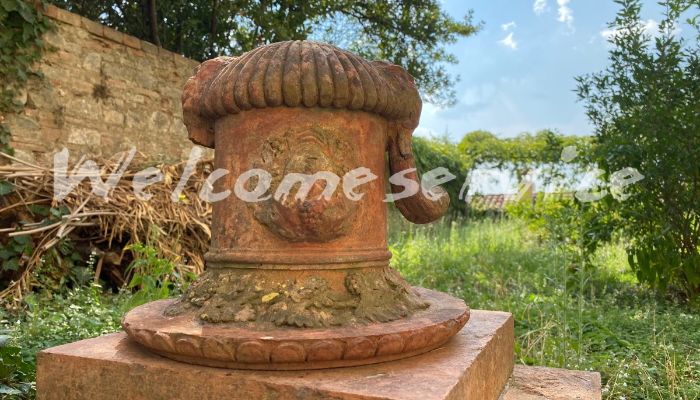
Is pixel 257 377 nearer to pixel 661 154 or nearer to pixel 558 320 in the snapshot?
pixel 558 320

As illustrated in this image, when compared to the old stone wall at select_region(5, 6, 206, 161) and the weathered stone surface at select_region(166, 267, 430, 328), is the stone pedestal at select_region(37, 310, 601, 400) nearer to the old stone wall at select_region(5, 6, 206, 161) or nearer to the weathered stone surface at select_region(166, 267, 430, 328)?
the weathered stone surface at select_region(166, 267, 430, 328)

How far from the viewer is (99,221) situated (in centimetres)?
466

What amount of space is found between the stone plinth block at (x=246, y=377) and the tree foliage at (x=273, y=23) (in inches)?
223

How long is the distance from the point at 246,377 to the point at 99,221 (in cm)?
358

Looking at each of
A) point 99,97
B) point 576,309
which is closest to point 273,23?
point 99,97

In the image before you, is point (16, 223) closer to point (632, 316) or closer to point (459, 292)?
point (459, 292)

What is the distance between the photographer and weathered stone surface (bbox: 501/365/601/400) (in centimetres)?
229

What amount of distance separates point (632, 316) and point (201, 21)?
592 cm

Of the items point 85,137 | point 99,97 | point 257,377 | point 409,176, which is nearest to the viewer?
point 257,377

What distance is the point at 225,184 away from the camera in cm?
207

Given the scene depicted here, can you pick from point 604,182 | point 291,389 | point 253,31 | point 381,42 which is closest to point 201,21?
point 253,31

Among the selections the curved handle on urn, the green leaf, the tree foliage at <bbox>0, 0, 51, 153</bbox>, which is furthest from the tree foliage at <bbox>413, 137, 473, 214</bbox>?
the curved handle on urn

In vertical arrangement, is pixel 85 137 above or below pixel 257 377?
above

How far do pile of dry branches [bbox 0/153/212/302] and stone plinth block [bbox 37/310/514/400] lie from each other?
2493 millimetres
